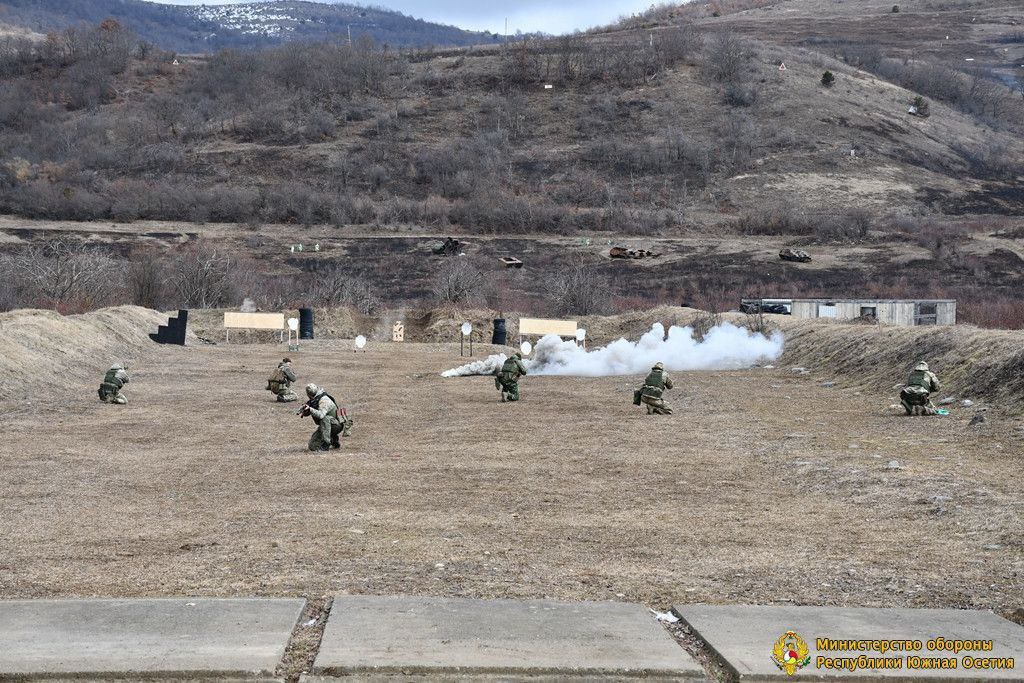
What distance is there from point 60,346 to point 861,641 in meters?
30.3

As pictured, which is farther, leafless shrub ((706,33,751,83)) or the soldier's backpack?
leafless shrub ((706,33,751,83))

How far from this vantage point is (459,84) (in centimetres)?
13850

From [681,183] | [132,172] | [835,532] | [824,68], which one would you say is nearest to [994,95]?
[824,68]

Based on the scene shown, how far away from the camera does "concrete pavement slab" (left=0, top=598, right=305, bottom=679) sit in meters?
7.50

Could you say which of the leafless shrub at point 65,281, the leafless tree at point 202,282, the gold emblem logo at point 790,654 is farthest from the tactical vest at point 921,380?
the leafless tree at point 202,282

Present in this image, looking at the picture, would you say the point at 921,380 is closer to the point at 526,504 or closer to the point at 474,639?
the point at 526,504

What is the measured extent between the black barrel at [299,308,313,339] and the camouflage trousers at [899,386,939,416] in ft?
127

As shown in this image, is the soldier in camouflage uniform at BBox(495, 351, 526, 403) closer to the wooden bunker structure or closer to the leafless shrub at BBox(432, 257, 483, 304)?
the wooden bunker structure

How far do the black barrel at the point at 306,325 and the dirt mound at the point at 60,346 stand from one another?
10.9m

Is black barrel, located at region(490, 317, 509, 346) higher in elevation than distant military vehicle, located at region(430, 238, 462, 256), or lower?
lower

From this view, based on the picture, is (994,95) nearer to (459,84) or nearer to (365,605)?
(459,84)

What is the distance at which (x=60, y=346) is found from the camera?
114 ft

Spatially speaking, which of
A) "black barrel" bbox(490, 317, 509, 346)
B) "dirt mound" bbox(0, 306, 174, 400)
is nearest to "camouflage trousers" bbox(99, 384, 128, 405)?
"dirt mound" bbox(0, 306, 174, 400)

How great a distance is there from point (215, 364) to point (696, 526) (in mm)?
30070
